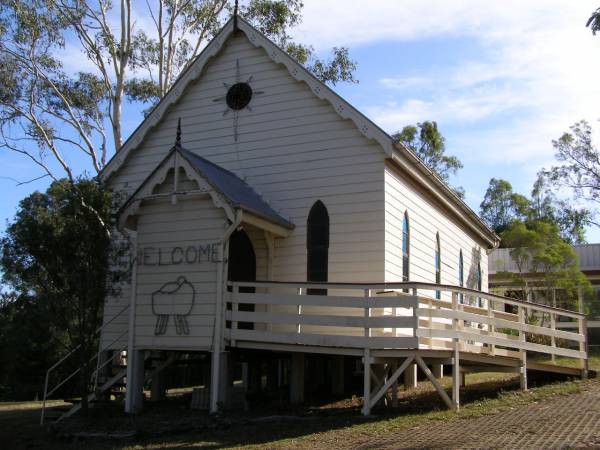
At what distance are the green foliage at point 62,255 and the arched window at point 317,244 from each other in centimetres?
443

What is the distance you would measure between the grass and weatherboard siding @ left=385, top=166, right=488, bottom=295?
3326 millimetres

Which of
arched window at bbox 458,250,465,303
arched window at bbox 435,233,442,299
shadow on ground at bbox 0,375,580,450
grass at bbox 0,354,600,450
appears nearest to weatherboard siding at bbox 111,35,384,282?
shadow on ground at bbox 0,375,580,450

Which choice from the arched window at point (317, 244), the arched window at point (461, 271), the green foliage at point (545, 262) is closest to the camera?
the arched window at point (317, 244)

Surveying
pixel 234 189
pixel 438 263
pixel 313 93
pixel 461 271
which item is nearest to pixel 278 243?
pixel 234 189

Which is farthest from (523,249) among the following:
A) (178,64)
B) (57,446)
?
(57,446)

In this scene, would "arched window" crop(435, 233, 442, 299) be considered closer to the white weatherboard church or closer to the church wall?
the white weatherboard church

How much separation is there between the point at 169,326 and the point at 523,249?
19.5 m

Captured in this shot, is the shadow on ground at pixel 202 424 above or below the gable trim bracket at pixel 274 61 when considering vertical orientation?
below

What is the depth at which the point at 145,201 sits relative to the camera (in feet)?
53.5

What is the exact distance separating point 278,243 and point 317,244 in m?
1.02

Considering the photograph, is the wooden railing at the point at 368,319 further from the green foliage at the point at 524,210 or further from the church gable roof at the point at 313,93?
the green foliage at the point at 524,210

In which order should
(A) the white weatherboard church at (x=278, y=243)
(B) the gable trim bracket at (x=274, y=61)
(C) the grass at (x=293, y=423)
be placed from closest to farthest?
(C) the grass at (x=293, y=423) → (A) the white weatherboard church at (x=278, y=243) → (B) the gable trim bracket at (x=274, y=61)

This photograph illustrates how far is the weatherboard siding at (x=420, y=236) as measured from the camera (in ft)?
55.5

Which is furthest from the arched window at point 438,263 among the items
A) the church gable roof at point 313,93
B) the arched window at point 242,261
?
the arched window at point 242,261
